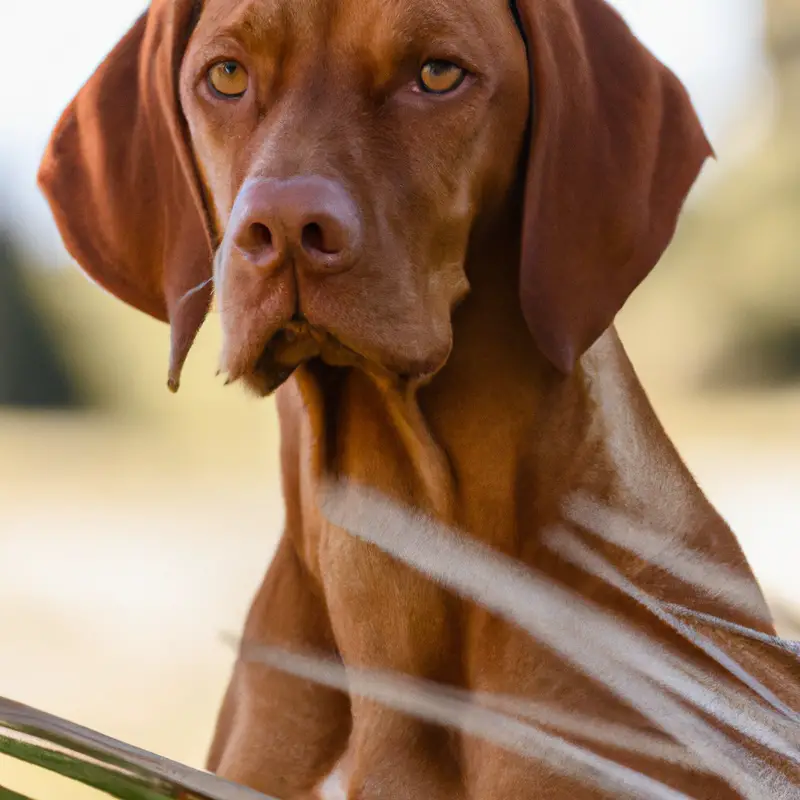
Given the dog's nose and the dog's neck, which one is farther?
the dog's neck

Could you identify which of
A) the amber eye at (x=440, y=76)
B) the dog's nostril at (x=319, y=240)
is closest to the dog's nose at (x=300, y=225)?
the dog's nostril at (x=319, y=240)

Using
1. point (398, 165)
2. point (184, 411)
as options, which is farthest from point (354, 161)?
point (184, 411)

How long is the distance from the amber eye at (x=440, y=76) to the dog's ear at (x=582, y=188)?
0.06m

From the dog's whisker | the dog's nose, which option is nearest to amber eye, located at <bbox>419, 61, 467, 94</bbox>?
the dog's nose

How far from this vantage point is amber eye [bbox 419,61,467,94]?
68 centimetres

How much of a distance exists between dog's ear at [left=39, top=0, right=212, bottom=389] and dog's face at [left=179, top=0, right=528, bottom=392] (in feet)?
0.17

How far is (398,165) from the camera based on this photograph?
0.67 meters

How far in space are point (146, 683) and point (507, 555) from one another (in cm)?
29

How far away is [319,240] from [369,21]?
0.16 metres

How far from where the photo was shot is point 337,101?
0.67 m

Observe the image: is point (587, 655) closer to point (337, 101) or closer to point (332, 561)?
point (332, 561)

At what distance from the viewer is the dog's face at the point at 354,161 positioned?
0.62m

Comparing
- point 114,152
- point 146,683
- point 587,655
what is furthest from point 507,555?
point 114,152

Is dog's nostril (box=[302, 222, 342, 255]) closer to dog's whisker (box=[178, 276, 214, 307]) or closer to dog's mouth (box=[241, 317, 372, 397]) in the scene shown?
dog's mouth (box=[241, 317, 372, 397])
